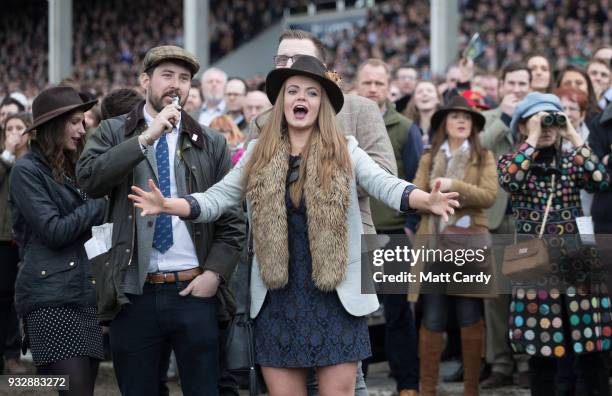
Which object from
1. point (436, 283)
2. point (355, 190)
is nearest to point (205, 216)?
point (355, 190)

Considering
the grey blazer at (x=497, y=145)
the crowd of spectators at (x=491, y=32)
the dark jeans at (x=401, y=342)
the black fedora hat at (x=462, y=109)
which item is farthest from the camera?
the crowd of spectators at (x=491, y=32)

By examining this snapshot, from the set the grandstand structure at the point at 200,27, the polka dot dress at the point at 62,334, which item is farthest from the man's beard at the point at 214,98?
the grandstand structure at the point at 200,27

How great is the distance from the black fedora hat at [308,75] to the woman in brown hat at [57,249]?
123 cm

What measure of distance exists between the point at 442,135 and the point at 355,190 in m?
3.07

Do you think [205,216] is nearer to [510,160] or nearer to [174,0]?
[510,160]

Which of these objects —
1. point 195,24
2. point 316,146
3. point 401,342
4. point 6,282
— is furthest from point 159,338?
point 195,24

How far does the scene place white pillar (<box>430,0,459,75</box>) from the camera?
21094mm

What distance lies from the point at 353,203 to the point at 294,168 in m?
0.30

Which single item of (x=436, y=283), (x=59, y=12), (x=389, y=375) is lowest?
(x=389, y=375)

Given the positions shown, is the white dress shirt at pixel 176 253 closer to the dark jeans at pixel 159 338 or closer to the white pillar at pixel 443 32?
the dark jeans at pixel 159 338

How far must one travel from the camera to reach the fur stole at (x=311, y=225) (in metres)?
4.56

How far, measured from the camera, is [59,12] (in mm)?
28688

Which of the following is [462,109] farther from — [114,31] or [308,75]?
Result: [114,31]

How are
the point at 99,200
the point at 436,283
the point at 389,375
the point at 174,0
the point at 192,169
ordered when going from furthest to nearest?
the point at 174,0 < the point at 389,375 < the point at 436,283 < the point at 99,200 < the point at 192,169
